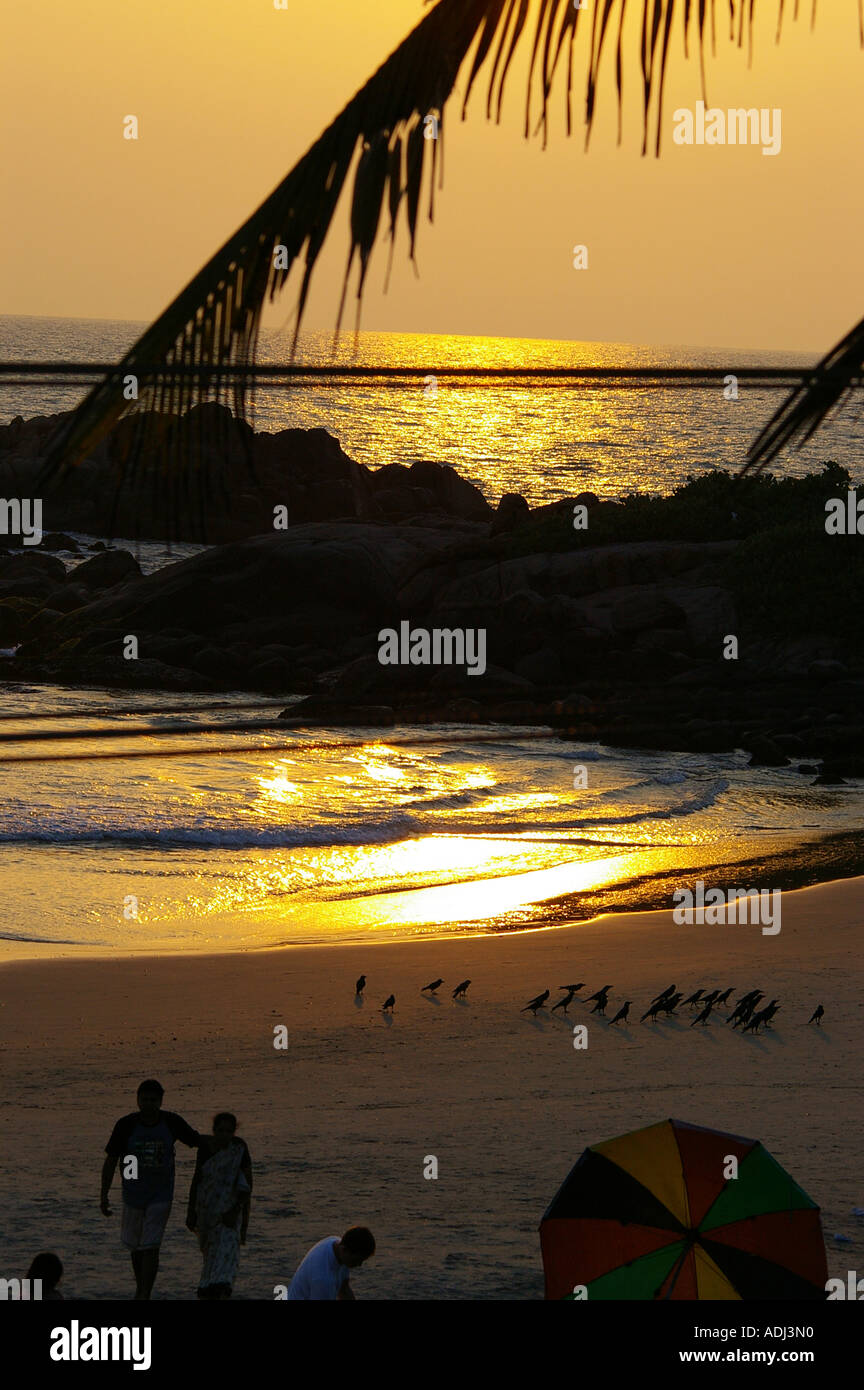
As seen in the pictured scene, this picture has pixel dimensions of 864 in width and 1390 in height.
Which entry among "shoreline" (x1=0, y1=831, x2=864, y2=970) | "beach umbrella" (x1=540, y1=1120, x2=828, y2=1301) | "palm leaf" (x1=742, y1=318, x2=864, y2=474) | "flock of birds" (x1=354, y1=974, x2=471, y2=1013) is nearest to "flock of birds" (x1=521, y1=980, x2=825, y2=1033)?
"flock of birds" (x1=354, y1=974, x2=471, y2=1013)

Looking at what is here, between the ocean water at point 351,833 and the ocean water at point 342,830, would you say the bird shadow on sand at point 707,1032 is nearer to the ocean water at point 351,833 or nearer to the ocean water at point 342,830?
the ocean water at point 342,830

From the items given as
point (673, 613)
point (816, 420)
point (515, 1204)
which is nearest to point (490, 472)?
point (673, 613)

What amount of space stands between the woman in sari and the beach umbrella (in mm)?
1690

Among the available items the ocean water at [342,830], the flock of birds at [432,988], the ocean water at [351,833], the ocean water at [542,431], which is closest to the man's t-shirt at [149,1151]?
the ocean water at [342,830]

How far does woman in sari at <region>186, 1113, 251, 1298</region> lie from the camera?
8.43 metres

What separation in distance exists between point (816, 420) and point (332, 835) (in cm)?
2514

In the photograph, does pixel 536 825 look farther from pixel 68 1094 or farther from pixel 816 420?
pixel 816 420

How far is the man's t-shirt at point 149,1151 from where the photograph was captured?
866cm

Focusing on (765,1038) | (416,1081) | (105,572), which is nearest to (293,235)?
(416,1081)

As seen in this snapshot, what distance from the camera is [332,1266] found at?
7.38 m

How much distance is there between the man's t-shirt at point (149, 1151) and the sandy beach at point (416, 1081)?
92 cm

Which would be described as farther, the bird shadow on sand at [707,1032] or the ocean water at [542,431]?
the ocean water at [542,431]

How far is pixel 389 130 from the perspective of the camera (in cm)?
268

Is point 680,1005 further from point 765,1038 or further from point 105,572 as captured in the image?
point 105,572
